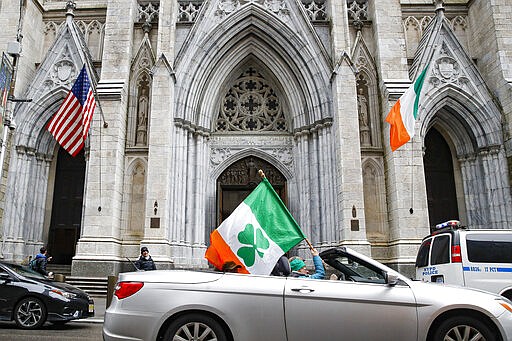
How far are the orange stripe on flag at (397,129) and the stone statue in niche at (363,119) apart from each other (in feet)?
6.89

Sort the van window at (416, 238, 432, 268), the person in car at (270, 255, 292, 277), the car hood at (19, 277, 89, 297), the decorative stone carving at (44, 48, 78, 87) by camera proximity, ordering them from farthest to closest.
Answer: the decorative stone carving at (44, 48, 78, 87) < the van window at (416, 238, 432, 268) < the car hood at (19, 277, 89, 297) < the person in car at (270, 255, 292, 277)

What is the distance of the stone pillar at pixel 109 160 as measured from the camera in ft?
46.6

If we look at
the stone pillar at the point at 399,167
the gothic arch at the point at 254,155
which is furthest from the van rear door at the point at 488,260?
the gothic arch at the point at 254,155

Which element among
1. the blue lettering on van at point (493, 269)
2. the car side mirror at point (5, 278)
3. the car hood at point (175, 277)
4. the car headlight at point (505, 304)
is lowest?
the car headlight at point (505, 304)

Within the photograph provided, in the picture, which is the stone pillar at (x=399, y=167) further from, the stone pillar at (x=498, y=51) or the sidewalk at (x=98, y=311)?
the sidewalk at (x=98, y=311)

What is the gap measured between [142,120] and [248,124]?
14.1 feet

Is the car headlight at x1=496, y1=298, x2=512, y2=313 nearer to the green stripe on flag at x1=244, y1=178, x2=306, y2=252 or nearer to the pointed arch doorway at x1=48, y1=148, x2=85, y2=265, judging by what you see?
the green stripe on flag at x1=244, y1=178, x2=306, y2=252

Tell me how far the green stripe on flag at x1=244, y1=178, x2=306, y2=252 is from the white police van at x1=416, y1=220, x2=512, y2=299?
12.3 feet

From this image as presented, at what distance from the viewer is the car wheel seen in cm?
807

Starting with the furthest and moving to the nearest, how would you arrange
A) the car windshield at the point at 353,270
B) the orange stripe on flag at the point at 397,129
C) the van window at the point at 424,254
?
the orange stripe on flag at the point at 397,129
the van window at the point at 424,254
the car windshield at the point at 353,270

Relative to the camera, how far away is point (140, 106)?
53.3 ft

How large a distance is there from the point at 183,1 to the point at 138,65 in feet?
11.1

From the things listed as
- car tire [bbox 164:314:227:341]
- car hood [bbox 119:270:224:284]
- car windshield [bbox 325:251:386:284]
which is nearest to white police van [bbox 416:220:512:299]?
car windshield [bbox 325:251:386:284]

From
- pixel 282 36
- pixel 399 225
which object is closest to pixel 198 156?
pixel 282 36
